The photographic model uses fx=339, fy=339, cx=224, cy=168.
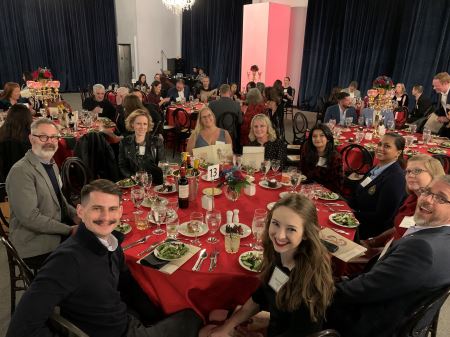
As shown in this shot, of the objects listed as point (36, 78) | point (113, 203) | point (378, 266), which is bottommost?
point (378, 266)

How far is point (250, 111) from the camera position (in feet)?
19.3

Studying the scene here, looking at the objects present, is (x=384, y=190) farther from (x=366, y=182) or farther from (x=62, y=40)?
(x=62, y=40)

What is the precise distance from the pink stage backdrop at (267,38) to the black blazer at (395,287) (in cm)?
1010

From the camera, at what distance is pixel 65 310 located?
1593 mm

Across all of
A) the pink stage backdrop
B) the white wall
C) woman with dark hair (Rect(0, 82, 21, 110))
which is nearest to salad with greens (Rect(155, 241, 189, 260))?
woman with dark hair (Rect(0, 82, 21, 110))

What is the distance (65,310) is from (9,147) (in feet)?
8.32

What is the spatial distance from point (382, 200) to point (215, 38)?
479 inches

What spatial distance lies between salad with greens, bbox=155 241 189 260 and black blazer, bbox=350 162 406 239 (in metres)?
1.72

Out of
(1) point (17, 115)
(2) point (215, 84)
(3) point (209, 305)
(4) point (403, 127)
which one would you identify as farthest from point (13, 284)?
(2) point (215, 84)

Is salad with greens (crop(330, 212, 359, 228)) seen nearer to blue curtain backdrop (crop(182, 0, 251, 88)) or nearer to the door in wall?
blue curtain backdrop (crop(182, 0, 251, 88))

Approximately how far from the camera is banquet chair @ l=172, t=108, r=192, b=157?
21.3 ft

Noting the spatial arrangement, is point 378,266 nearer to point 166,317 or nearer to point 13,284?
point 166,317

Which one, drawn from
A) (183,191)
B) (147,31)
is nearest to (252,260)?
(183,191)

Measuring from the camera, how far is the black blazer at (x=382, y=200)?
9.21 feet
